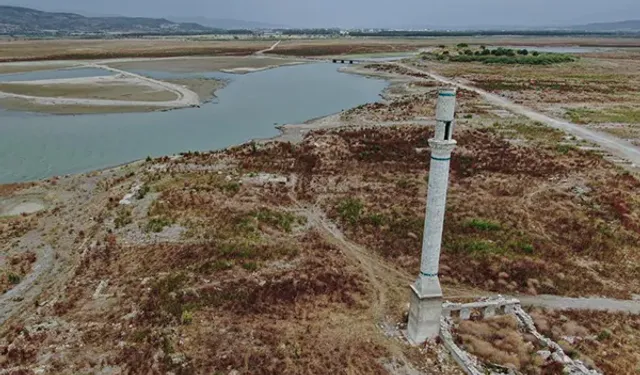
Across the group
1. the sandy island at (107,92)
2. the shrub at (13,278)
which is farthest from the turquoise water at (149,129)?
the shrub at (13,278)

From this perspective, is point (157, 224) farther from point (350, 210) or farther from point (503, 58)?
point (503, 58)

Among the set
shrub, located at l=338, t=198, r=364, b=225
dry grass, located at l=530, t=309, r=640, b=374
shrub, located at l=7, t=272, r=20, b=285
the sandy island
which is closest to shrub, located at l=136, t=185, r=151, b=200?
shrub, located at l=7, t=272, r=20, b=285

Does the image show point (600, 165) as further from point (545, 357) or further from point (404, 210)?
point (545, 357)

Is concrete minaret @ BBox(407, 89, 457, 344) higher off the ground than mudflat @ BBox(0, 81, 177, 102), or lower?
higher

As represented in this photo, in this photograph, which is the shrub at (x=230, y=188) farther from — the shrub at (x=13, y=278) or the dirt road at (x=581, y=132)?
the dirt road at (x=581, y=132)

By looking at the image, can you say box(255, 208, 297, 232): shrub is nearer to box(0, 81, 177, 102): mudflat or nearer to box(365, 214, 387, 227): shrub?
box(365, 214, 387, 227): shrub

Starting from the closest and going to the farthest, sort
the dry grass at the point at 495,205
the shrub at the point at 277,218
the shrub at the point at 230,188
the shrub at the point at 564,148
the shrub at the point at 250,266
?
the shrub at the point at 250,266, the dry grass at the point at 495,205, the shrub at the point at 277,218, the shrub at the point at 230,188, the shrub at the point at 564,148
